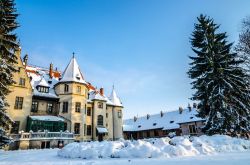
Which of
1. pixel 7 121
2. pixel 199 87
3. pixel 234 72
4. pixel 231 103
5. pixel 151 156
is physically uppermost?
pixel 234 72

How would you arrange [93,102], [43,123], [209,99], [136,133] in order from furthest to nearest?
[136,133]
[93,102]
[43,123]
[209,99]

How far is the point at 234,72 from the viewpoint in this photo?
2108cm

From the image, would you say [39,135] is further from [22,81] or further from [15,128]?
[22,81]

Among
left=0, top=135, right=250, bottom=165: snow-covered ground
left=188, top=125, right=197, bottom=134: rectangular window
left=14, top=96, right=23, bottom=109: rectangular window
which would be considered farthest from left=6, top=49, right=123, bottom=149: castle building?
left=188, top=125, right=197, bottom=134: rectangular window

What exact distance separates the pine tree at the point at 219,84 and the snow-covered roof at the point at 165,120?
28.5 meters

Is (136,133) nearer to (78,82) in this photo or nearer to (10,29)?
(78,82)

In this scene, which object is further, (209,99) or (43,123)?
(43,123)

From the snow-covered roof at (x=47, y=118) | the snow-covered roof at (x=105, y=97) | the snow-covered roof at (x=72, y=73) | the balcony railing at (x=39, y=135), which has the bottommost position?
the balcony railing at (x=39, y=135)

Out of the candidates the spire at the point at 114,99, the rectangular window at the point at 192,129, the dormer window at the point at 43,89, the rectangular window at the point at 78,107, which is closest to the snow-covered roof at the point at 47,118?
the rectangular window at the point at 78,107

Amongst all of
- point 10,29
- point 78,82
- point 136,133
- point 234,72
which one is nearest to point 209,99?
point 234,72

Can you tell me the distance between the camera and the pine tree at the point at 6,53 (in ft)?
49.6

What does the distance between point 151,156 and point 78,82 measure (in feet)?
89.0

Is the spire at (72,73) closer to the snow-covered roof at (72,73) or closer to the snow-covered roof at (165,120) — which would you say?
the snow-covered roof at (72,73)

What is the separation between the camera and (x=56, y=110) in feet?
110
